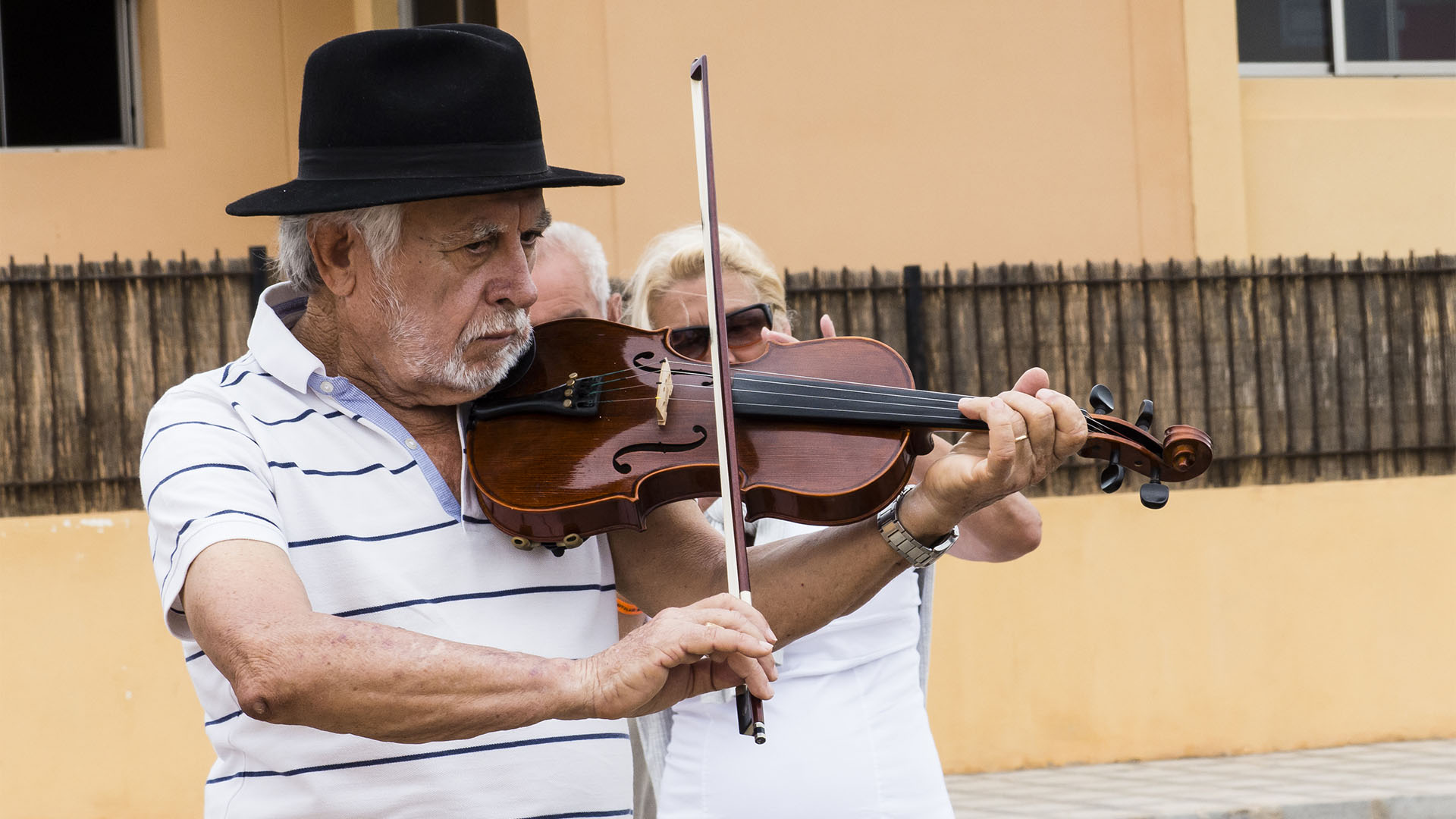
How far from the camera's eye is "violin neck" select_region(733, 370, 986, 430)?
6.26 feet

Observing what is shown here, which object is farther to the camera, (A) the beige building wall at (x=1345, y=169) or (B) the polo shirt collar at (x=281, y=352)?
(A) the beige building wall at (x=1345, y=169)

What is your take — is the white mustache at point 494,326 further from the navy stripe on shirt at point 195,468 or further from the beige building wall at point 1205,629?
the beige building wall at point 1205,629

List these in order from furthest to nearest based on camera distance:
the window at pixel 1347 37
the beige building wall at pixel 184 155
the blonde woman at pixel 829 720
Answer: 1. the window at pixel 1347 37
2. the beige building wall at pixel 184 155
3. the blonde woman at pixel 829 720

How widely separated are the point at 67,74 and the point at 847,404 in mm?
6125

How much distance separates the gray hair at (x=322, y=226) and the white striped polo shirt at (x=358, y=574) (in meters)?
0.09

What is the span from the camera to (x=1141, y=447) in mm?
1998

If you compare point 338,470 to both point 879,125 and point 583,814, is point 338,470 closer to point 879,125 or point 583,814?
point 583,814

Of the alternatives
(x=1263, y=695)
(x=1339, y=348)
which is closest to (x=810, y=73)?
(x=1339, y=348)

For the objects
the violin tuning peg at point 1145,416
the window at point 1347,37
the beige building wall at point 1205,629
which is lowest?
the beige building wall at point 1205,629

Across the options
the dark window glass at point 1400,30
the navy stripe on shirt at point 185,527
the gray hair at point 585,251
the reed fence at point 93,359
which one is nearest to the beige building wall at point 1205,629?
the dark window glass at point 1400,30

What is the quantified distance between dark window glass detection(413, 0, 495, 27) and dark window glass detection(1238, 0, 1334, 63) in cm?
329

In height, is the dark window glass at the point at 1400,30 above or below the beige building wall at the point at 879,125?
above

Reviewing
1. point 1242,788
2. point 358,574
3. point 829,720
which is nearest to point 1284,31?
point 1242,788

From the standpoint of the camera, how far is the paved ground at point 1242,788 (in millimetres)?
5125
